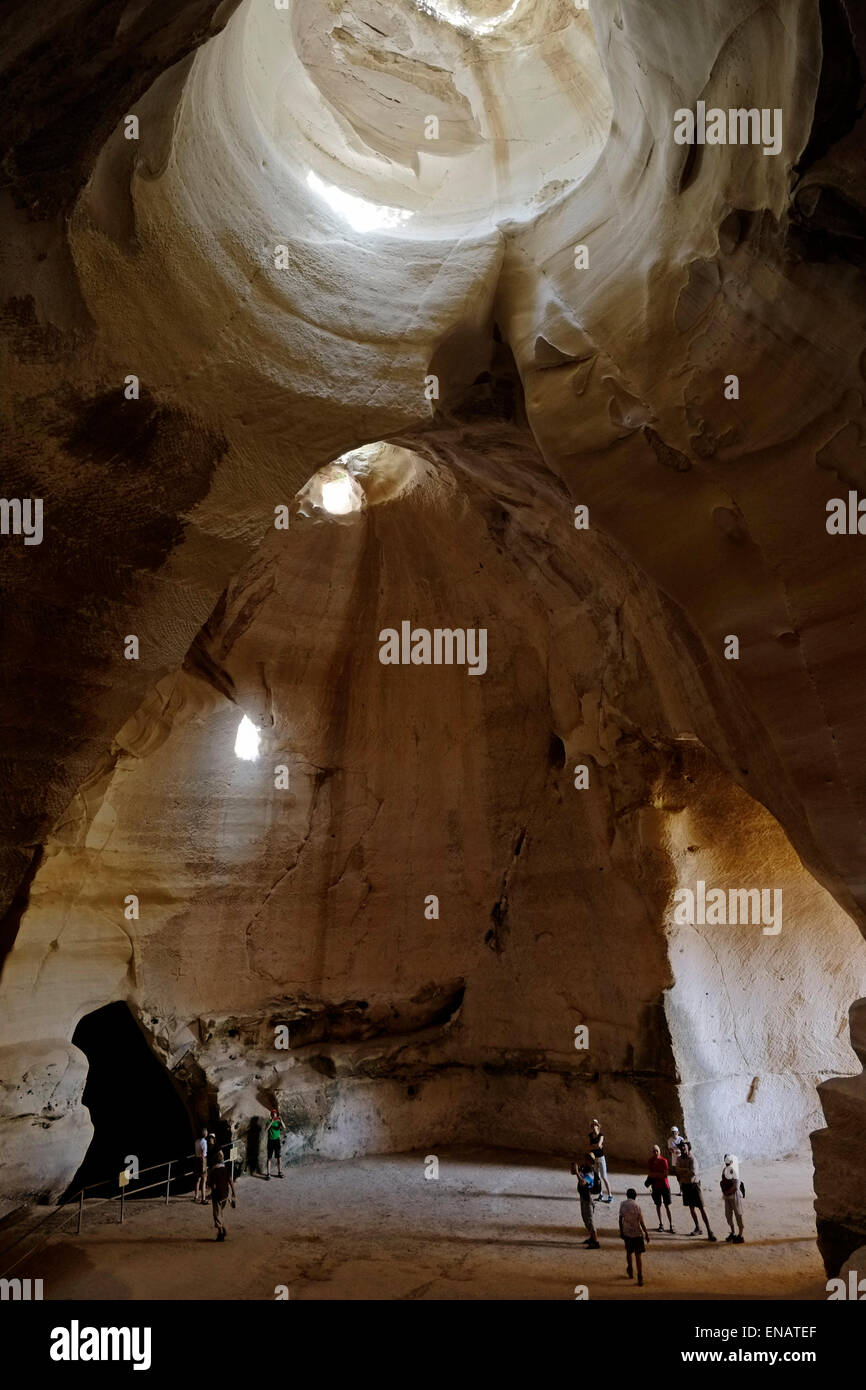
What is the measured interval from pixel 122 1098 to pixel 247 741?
709 cm


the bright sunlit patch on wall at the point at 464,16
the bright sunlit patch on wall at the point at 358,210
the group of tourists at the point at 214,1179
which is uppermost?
the bright sunlit patch on wall at the point at 464,16

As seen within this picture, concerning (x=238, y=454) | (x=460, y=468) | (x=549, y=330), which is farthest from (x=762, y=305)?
(x=460, y=468)

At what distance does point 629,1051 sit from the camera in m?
10.8

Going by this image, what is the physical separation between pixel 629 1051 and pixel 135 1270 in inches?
225

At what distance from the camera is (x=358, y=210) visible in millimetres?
7777

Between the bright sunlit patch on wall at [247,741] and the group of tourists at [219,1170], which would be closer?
the group of tourists at [219,1170]

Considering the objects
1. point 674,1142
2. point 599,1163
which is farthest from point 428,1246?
point 674,1142

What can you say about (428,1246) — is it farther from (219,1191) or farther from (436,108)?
(436,108)

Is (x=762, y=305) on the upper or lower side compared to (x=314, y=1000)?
upper

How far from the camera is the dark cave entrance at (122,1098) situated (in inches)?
583

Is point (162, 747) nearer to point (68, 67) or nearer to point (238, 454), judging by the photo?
point (238, 454)

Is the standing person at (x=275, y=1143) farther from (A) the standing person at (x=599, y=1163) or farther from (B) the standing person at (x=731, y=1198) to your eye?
(B) the standing person at (x=731, y=1198)

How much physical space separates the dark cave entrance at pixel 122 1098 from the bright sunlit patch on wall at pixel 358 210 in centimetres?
1208

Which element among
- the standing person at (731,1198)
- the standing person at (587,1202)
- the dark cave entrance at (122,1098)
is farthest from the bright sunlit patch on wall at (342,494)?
the dark cave entrance at (122,1098)
